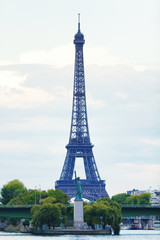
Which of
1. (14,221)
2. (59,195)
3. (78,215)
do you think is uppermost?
(59,195)

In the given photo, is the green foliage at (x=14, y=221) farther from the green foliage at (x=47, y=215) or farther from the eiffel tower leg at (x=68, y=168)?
the green foliage at (x=47, y=215)

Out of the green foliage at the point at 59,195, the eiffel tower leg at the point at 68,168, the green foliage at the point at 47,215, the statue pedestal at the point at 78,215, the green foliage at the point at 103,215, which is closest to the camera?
the statue pedestal at the point at 78,215

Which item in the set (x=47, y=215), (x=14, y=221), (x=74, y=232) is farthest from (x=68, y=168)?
(x=74, y=232)

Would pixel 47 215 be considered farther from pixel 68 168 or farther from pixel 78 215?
pixel 68 168

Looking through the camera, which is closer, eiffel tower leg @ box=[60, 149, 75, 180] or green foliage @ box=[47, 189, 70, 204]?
green foliage @ box=[47, 189, 70, 204]

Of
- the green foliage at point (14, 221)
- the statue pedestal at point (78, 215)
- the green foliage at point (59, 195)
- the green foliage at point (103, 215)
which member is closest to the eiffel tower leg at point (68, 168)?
the green foliage at point (59, 195)

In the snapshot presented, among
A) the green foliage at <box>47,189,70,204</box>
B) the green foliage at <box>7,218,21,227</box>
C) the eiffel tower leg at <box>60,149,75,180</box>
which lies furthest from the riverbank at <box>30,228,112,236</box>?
the eiffel tower leg at <box>60,149,75,180</box>

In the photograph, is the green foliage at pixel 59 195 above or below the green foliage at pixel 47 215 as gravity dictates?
above

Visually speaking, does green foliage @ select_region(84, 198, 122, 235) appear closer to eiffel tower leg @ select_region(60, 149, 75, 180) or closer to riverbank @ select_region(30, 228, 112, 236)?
riverbank @ select_region(30, 228, 112, 236)

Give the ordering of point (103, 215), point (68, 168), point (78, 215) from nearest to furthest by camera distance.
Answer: point (78, 215) < point (103, 215) < point (68, 168)

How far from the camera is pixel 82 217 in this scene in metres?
126

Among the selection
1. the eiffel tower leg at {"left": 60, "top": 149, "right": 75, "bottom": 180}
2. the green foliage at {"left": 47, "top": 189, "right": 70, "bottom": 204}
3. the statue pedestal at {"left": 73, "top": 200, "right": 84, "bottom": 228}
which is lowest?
the statue pedestal at {"left": 73, "top": 200, "right": 84, "bottom": 228}

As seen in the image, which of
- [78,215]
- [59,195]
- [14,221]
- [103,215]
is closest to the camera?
[78,215]

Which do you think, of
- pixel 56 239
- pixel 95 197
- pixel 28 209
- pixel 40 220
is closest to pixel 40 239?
pixel 56 239
